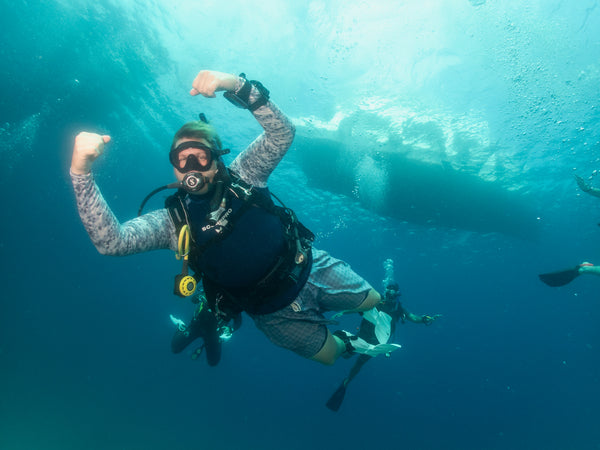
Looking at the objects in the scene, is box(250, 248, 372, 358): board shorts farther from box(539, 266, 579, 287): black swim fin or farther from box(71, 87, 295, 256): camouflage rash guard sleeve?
box(539, 266, 579, 287): black swim fin

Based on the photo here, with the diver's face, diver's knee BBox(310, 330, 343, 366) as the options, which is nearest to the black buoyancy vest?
the diver's face

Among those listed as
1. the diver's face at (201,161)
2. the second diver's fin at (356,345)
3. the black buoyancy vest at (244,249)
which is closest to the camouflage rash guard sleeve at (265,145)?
the black buoyancy vest at (244,249)

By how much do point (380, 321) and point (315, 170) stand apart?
1808 centimetres

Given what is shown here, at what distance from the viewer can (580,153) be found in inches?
645

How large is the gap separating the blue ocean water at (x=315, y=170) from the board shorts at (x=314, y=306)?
1060 cm

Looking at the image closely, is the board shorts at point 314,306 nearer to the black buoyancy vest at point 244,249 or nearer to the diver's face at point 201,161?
the black buoyancy vest at point 244,249

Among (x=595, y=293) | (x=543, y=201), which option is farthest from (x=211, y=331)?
(x=595, y=293)

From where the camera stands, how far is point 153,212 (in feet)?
9.58

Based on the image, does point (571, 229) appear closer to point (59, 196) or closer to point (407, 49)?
point (407, 49)

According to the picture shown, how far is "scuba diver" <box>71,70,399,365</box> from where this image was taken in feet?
7.86

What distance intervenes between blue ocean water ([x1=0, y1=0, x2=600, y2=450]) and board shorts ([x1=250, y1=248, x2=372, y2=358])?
10605 millimetres

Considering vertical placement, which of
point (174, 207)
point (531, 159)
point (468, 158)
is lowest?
point (174, 207)

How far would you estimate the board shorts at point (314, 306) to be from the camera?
338cm

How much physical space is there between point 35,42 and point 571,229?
43.7 m
